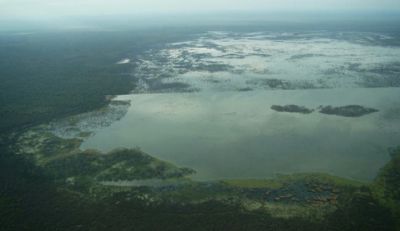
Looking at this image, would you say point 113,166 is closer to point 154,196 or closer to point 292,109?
point 154,196

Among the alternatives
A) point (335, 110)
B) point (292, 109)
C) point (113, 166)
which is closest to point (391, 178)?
point (335, 110)

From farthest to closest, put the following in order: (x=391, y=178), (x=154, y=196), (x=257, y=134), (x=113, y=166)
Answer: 1. (x=257, y=134)
2. (x=113, y=166)
3. (x=391, y=178)
4. (x=154, y=196)

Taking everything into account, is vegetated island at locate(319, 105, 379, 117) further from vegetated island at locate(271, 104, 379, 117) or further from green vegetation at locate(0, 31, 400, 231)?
green vegetation at locate(0, 31, 400, 231)

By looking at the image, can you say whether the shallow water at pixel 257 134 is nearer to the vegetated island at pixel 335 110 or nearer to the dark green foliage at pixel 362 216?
the vegetated island at pixel 335 110

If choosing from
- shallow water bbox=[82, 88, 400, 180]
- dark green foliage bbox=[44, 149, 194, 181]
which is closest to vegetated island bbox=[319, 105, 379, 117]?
shallow water bbox=[82, 88, 400, 180]

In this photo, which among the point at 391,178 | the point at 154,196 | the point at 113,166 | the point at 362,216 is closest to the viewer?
the point at 362,216

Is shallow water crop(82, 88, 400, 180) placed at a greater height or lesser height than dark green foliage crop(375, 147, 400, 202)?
greater

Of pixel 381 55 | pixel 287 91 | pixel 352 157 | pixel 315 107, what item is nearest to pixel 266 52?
pixel 381 55


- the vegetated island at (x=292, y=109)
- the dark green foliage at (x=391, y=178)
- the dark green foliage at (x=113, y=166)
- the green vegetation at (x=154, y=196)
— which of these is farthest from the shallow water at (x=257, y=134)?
the green vegetation at (x=154, y=196)

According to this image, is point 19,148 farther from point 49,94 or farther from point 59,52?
point 59,52
